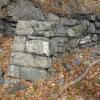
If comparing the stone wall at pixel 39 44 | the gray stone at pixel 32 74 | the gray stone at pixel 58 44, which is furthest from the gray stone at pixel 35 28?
the gray stone at pixel 32 74

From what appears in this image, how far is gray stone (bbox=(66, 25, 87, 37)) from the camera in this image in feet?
28.2

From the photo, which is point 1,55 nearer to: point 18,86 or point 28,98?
point 18,86

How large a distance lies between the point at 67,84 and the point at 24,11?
9.04 feet

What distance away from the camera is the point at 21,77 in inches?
327

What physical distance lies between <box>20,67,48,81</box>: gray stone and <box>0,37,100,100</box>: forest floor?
4.9 inches

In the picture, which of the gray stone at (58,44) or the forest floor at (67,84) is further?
the gray stone at (58,44)

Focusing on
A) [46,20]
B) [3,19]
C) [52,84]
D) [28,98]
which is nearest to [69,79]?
[52,84]

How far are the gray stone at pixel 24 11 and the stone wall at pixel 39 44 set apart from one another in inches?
22.4

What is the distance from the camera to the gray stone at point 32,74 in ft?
26.4

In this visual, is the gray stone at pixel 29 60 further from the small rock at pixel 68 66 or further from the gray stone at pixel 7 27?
the gray stone at pixel 7 27

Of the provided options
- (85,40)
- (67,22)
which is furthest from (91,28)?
(67,22)

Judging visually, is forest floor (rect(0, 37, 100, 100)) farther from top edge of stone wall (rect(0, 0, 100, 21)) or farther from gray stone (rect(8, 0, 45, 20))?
gray stone (rect(8, 0, 45, 20))

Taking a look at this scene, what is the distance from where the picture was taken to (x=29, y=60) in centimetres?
813

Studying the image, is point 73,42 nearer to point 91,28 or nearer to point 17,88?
point 91,28
